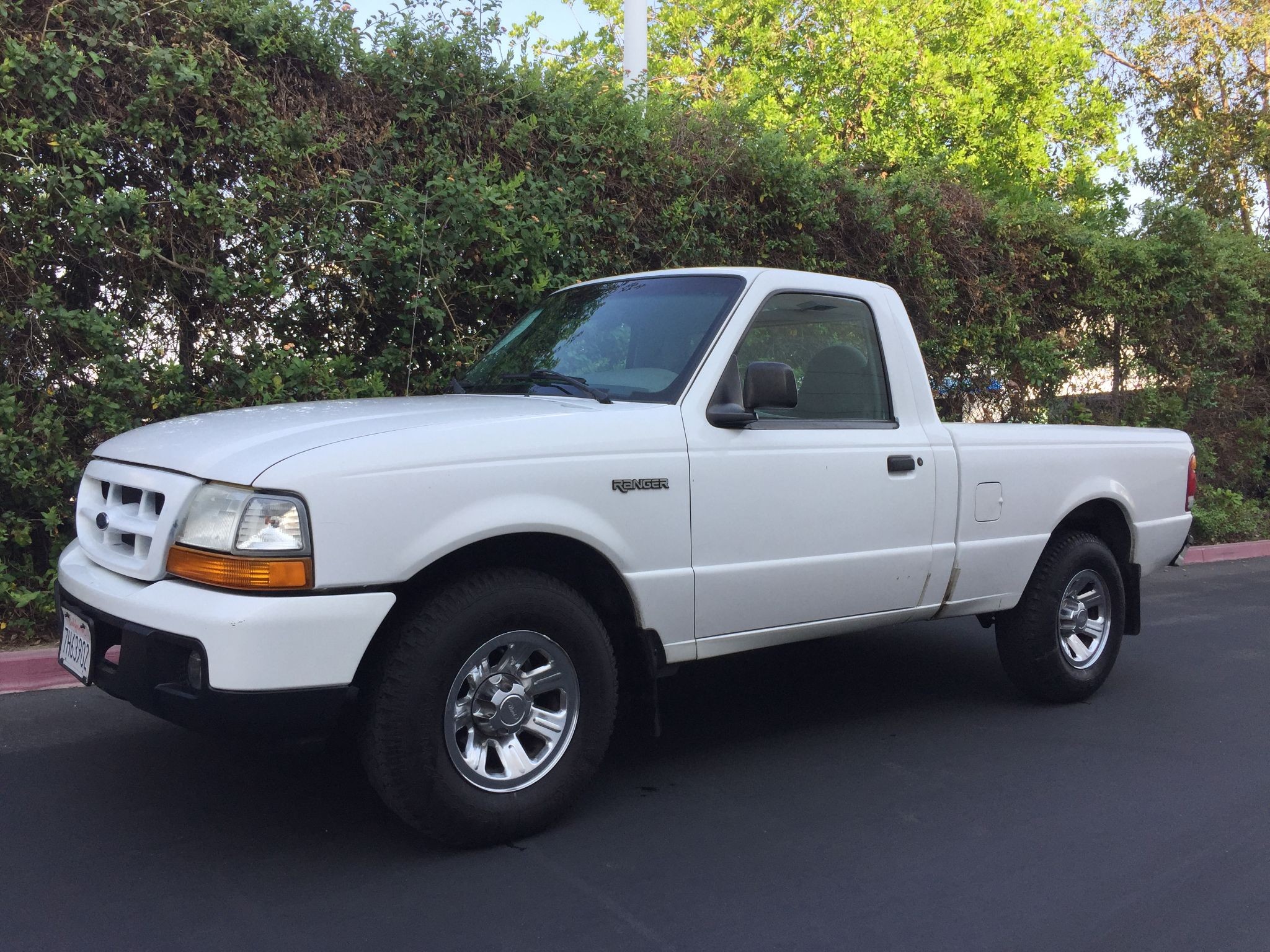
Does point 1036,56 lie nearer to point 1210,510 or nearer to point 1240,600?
point 1210,510

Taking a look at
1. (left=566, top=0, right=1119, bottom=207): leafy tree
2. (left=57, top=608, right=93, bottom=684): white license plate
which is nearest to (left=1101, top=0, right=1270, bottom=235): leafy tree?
(left=566, top=0, right=1119, bottom=207): leafy tree

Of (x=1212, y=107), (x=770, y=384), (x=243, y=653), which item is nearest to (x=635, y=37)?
(x=770, y=384)

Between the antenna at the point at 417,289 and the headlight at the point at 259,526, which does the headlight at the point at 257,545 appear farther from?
the antenna at the point at 417,289

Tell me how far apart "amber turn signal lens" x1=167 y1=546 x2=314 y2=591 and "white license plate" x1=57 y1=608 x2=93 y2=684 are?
57 centimetres

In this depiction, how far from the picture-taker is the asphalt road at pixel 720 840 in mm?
3125

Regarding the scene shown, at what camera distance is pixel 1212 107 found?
19656mm

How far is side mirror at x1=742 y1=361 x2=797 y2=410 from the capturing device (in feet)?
12.8

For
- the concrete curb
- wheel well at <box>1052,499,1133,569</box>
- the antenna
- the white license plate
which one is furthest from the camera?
the antenna

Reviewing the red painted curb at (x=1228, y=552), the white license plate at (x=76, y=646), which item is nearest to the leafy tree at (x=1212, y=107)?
the red painted curb at (x=1228, y=552)

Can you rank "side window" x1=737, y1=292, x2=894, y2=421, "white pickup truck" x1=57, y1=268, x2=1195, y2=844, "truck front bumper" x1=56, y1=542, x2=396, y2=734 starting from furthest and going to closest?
"side window" x1=737, y1=292, x2=894, y2=421, "white pickup truck" x1=57, y1=268, x2=1195, y2=844, "truck front bumper" x1=56, y1=542, x2=396, y2=734

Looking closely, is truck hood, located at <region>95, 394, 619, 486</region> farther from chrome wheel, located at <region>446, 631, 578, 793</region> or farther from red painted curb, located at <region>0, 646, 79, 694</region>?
red painted curb, located at <region>0, 646, 79, 694</region>

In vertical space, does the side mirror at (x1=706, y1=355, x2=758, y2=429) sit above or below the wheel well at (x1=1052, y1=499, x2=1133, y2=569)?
above

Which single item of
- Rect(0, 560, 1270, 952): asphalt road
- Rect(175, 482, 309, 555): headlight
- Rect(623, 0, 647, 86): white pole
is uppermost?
Rect(623, 0, 647, 86): white pole

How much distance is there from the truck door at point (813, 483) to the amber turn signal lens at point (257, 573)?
139 cm
